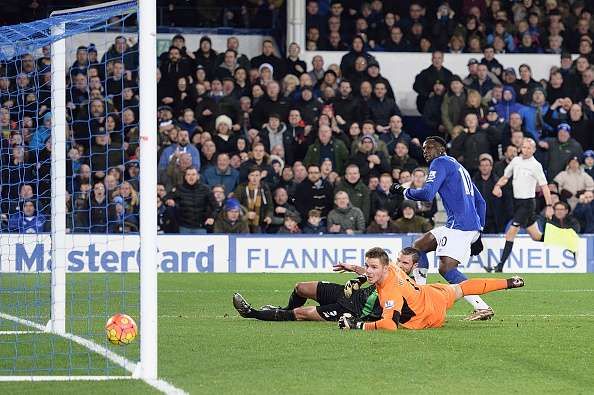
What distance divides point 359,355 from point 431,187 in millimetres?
3265

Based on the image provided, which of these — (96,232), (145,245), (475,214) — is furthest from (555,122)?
(145,245)

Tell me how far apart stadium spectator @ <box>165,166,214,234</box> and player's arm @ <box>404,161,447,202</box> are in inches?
351

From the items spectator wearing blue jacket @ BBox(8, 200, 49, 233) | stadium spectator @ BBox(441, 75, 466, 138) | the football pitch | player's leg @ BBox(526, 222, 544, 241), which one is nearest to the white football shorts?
the football pitch

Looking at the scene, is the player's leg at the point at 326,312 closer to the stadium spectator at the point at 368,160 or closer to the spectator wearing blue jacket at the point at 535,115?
the stadium spectator at the point at 368,160

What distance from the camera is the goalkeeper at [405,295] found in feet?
36.9

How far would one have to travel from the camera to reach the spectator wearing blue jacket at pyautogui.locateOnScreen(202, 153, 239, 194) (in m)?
22.2

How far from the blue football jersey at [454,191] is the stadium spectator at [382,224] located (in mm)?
8502

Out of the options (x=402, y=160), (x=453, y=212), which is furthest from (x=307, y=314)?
(x=402, y=160)

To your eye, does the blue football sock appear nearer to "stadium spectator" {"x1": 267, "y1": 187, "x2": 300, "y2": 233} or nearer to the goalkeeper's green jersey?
the goalkeeper's green jersey

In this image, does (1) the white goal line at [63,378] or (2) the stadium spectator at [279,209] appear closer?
(1) the white goal line at [63,378]

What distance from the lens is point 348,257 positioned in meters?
21.2

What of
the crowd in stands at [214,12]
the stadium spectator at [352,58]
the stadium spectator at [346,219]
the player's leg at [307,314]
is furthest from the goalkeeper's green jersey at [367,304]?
the crowd in stands at [214,12]

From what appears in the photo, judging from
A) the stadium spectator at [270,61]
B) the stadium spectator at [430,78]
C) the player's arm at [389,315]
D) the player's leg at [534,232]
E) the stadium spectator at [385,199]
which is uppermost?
the stadium spectator at [270,61]

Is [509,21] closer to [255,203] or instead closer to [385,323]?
[255,203]
